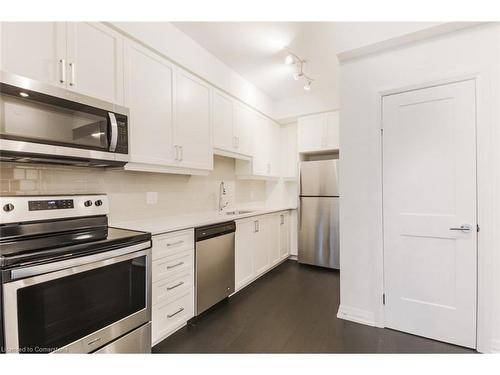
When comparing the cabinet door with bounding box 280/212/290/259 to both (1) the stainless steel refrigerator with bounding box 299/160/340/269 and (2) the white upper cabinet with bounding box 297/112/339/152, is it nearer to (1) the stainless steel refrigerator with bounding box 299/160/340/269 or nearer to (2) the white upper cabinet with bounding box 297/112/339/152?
(1) the stainless steel refrigerator with bounding box 299/160/340/269

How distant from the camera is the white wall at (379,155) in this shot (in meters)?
1.74

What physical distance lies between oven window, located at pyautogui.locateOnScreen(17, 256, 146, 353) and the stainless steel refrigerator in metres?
2.67

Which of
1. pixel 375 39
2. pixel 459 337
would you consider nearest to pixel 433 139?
pixel 375 39

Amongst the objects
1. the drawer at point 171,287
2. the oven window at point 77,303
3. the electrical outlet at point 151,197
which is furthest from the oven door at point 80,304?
the electrical outlet at point 151,197

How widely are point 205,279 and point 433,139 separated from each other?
2251mm

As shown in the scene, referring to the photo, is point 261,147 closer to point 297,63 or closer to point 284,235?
point 297,63

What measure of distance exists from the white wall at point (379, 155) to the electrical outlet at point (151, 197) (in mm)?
1819

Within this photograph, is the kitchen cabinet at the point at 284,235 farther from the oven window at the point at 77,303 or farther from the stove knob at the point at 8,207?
the stove knob at the point at 8,207

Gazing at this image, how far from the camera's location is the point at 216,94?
2.86m

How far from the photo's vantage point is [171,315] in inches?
76.6

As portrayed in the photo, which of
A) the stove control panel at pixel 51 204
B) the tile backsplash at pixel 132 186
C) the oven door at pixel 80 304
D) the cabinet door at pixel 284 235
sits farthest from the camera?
the cabinet door at pixel 284 235

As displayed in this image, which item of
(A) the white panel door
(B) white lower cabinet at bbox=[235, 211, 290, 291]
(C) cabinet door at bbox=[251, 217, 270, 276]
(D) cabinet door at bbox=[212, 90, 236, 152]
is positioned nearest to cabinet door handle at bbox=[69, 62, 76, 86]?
(D) cabinet door at bbox=[212, 90, 236, 152]

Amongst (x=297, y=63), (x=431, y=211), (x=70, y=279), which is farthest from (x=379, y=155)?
(x=70, y=279)

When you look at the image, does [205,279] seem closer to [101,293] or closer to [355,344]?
[101,293]
